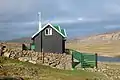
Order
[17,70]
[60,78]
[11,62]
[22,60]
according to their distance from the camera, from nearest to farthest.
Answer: [60,78]
[17,70]
[11,62]
[22,60]

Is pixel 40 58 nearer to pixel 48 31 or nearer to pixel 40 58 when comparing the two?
pixel 40 58

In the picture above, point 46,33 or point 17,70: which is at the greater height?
point 46,33

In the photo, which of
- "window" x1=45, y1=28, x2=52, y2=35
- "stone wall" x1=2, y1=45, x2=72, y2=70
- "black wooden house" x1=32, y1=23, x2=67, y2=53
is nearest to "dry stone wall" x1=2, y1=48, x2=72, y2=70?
"stone wall" x1=2, y1=45, x2=72, y2=70

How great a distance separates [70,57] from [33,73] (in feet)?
42.8

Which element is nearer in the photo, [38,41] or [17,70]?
[17,70]

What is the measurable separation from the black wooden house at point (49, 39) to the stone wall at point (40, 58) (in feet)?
33.3

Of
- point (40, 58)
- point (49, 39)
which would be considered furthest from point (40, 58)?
point (49, 39)

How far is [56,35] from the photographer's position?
162 feet

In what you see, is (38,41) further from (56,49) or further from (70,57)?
(70,57)

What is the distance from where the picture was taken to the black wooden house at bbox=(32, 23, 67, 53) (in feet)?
162

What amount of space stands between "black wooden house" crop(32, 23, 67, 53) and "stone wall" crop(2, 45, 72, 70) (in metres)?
10.2

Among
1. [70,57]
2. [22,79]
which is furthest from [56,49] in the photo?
[22,79]

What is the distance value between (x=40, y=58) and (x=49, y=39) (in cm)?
1359

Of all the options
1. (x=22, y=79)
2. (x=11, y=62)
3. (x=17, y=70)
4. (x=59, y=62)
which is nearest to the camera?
(x=22, y=79)
